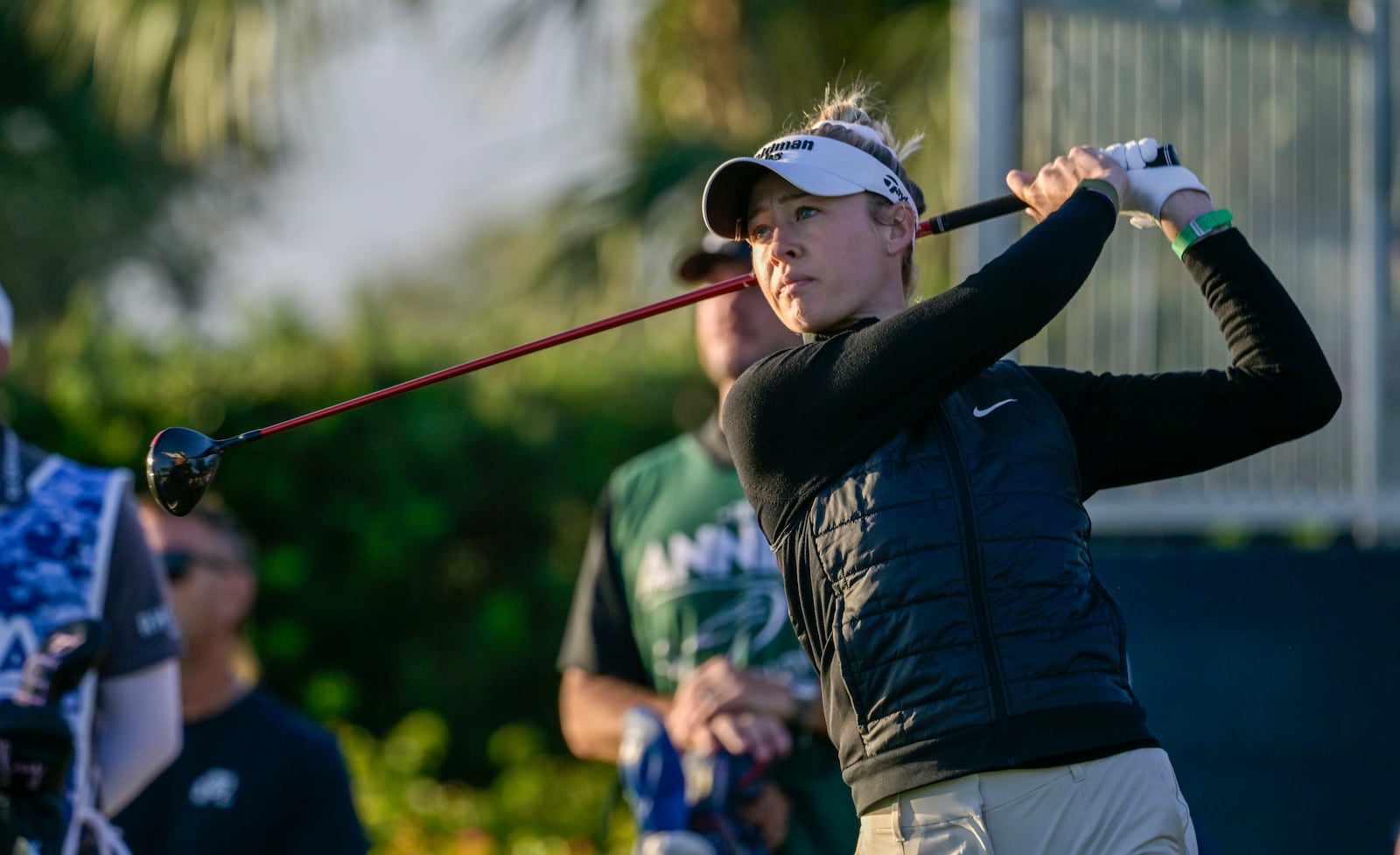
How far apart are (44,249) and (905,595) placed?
16.2 metres

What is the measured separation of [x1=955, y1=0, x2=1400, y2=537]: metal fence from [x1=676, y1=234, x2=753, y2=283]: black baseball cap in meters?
0.96

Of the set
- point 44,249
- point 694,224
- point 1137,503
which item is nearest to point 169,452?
point 1137,503

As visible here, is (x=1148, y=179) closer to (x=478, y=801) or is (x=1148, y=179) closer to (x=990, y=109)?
(x=990, y=109)

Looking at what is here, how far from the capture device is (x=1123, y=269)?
488 cm

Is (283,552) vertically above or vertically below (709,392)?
below

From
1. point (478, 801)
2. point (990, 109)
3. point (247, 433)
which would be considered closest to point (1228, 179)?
point (990, 109)

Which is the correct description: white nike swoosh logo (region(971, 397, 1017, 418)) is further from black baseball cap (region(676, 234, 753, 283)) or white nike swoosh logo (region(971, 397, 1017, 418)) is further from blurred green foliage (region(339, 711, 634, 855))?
blurred green foliage (region(339, 711, 634, 855))

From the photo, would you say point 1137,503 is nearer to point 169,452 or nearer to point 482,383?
point 169,452

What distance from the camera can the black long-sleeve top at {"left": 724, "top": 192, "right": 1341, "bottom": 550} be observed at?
2.17 meters

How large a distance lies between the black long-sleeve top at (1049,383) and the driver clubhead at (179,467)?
840 mm

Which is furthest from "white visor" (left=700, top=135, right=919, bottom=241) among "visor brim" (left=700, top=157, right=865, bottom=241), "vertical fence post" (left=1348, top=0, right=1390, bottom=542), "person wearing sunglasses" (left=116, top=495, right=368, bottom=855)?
"vertical fence post" (left=1348, top=0, right=1390, bottom=542)

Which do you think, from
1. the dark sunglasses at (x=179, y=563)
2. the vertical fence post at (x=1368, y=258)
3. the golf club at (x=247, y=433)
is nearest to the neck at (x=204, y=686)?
the dark sunglasses at (x=179, y=563)

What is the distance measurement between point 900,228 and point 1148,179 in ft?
1.23

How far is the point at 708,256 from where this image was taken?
3928 mm
